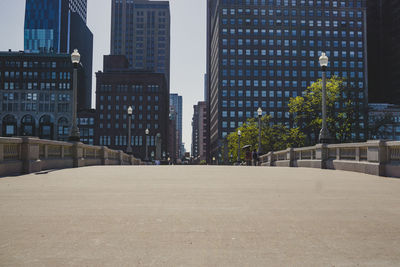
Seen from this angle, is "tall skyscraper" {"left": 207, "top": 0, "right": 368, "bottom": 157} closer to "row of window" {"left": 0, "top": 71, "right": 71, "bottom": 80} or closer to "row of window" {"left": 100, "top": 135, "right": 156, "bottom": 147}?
"row of window" {"left": 100, "top": 135, "right": 156, "bottom": 147}

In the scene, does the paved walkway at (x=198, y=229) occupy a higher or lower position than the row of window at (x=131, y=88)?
lower

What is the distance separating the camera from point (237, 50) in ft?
424

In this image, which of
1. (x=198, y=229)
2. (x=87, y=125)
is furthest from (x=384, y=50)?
(x=198, y=229)

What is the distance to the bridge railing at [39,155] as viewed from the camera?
44.7ft

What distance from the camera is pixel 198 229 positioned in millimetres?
5273

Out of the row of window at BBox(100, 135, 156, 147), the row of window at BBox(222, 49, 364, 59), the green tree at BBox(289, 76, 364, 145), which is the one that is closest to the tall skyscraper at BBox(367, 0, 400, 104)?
the row of window at BBox(222, 49, 364, 59)

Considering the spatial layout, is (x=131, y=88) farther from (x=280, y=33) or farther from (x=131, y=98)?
(x=280, y=33)

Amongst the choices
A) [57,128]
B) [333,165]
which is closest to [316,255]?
[333,165]

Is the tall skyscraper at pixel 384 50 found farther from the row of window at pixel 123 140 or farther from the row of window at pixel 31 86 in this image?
the row of window at pixel 31 86

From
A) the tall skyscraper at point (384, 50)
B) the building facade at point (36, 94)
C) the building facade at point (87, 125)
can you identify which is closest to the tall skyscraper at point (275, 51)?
the tall skyscraper at point (384, 50)

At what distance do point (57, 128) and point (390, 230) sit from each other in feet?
465

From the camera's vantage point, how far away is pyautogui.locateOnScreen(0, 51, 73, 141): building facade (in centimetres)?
13425

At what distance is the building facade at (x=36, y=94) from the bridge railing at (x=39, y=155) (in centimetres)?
11931

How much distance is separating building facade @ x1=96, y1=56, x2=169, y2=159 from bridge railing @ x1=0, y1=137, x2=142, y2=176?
403 feet
